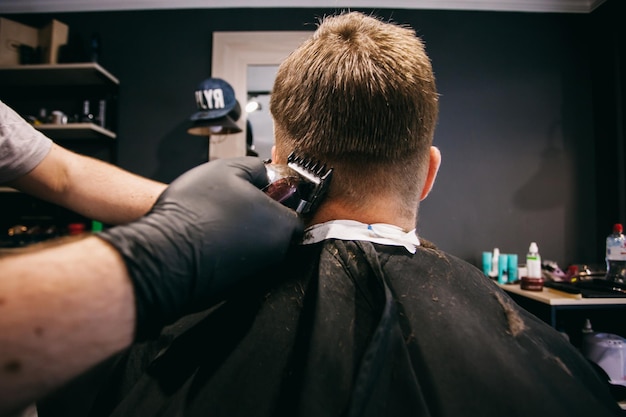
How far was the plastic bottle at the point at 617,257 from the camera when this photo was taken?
8.07 ft

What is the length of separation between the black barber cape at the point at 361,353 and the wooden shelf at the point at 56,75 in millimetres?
3127

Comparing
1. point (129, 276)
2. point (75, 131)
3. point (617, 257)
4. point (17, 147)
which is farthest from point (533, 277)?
point (75, 131)

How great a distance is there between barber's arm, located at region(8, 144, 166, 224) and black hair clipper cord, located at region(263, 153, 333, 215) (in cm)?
45

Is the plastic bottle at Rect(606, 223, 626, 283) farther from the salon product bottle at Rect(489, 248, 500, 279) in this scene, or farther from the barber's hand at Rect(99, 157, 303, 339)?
the barber's hand at Rect(99, 157, 303, 339)

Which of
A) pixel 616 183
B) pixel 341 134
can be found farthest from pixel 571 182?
pixel 341 134

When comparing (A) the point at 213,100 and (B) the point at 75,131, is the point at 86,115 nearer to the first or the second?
(B) the point at 75,131

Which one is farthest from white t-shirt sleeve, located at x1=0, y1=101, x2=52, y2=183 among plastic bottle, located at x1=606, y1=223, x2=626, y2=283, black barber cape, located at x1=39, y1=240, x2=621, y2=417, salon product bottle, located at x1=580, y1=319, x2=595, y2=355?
plastic bottle, located at x1=606, y1=223, x2=626, y2=283

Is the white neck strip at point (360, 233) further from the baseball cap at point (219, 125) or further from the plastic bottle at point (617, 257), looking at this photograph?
the plastic bottle at point (617, 257)

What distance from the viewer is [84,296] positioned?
0.39 metres

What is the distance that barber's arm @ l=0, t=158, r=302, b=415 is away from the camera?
37 cm

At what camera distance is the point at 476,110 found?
335cm

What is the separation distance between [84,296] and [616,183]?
Answer: 414 centimetres

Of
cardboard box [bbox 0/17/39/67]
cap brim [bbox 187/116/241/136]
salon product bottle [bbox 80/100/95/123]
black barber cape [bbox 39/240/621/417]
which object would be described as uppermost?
cardboard box [bbox 0/17/39/67]

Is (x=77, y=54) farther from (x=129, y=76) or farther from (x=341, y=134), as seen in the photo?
(x=341, y=134)
